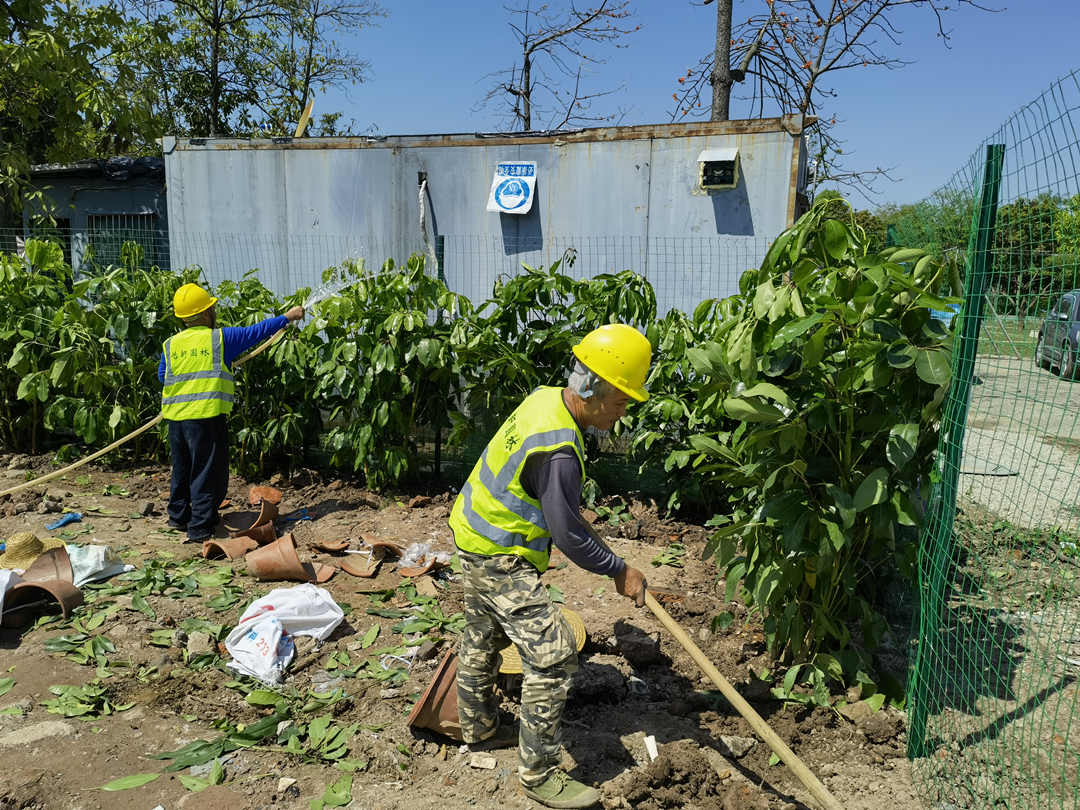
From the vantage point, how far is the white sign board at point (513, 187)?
27.5 ft

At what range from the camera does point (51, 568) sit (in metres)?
4.54

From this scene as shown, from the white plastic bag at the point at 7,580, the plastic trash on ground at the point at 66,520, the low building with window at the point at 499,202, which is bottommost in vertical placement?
the plastic trash on ground at the point at 66,520

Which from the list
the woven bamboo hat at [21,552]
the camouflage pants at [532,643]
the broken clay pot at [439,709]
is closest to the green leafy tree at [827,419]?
the camouflage pants at [532,643]

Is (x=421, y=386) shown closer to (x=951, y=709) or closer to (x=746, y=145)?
(x=746, y=145)

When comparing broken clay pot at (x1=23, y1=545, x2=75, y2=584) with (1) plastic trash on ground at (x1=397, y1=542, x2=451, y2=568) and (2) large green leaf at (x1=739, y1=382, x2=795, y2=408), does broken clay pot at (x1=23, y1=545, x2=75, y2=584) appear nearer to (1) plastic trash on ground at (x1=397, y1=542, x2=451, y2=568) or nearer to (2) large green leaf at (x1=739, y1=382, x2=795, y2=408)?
(1) plastic trash on ground at (x1=397, y1=542, x2=451, y2=568)

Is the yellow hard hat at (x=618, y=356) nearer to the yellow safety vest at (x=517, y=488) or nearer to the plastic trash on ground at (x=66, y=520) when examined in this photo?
the yellow safety vest at (x=517, y=488)

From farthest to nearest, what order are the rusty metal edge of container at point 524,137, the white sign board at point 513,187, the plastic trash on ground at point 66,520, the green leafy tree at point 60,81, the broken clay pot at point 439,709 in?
the green leafy tree at point 60,81 < the white sign board at point 513,187 < the rusty metal edge of container at point 524,137 < the plastic trash on ground at point 66,520 < the broken clay pot at point 439,709

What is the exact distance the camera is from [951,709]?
11.3 ft

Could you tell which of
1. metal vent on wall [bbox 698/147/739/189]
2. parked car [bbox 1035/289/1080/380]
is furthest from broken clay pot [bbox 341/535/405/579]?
metal vent on wall [bbox 698/147/739/189]

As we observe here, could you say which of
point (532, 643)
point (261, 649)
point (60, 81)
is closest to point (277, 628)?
point (261, 649)

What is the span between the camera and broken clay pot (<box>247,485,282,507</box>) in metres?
6.27

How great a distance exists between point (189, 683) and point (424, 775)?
1.36 meters

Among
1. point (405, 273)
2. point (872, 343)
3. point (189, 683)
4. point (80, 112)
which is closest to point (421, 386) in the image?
point (405, 273)

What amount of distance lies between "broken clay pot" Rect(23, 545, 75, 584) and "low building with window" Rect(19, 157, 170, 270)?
774 centimetres
